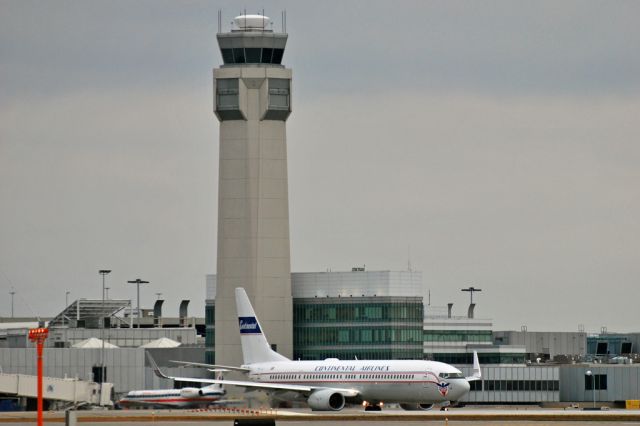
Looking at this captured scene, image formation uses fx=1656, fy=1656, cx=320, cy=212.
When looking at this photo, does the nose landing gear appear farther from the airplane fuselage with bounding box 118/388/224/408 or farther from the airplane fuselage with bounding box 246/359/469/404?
the airplane fuselage with bounding box 118/388/224/408

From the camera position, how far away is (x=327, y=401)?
151 metres

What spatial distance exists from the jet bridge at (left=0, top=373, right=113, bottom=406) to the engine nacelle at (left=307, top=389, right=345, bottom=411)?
2796 centimetres

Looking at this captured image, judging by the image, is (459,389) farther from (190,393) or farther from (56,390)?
(56,390)

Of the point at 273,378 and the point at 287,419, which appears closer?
the point at 287,419

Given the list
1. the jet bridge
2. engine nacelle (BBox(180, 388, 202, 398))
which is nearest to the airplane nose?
engine nacelle (BBox(180, 388, 202, 398))

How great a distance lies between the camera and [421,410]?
147375 millimetres

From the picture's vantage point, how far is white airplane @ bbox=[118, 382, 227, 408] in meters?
168

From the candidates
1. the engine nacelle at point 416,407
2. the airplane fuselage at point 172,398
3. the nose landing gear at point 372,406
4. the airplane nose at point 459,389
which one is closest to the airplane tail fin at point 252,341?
the airplane fuselage at point 172,398

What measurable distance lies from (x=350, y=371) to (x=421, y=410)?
27.8 ft

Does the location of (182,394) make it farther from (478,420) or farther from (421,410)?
(478,420)

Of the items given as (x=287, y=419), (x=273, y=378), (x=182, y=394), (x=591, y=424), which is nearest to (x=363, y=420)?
(x=287, y=419)

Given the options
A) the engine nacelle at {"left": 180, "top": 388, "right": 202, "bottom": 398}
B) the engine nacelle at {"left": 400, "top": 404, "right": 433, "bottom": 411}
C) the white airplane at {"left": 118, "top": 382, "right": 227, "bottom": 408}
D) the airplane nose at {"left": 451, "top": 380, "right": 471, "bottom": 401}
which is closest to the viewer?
the airplane nose at {"left": 451, "top": 380, "right": 471, "bottom": 401}

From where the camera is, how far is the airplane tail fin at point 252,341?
17250 cm

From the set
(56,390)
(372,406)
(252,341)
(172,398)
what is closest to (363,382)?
(372,406)
